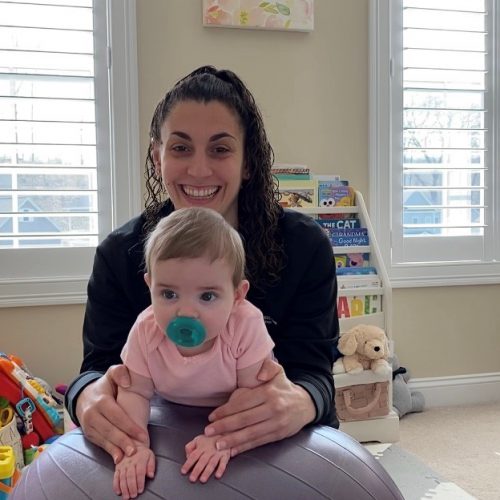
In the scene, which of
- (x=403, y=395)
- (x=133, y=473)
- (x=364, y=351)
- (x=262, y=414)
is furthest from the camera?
(x=403, y=395)

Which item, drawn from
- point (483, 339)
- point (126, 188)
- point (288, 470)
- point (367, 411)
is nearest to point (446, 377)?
point (483, 339)

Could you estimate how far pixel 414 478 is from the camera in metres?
2.04

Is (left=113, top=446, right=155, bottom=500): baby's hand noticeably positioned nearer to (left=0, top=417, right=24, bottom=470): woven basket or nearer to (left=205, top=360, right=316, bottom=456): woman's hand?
(left=205, top=360, right=316, bottom=456): woman's hand

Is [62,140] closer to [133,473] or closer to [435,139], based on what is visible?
[435,139]

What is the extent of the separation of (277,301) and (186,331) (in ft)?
1.32

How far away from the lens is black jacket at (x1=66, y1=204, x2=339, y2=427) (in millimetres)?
1309

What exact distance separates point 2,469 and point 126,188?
118 cm

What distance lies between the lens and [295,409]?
1.06 meters

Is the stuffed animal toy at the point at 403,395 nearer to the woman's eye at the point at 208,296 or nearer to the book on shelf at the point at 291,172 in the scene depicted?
the book on shelf at the point at 291,172

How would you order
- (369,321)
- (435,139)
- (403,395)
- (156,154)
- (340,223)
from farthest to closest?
(435,139), (403,395), (340,223), (369,321), (156,154)

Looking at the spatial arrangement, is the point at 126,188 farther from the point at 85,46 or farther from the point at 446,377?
the point at 446,377

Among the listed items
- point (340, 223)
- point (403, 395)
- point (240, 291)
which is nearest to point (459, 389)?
point (403, 395)

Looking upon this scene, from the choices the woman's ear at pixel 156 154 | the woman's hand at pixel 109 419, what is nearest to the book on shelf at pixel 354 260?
the woman's ear at pixel 156 154

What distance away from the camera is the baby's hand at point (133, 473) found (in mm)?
882
